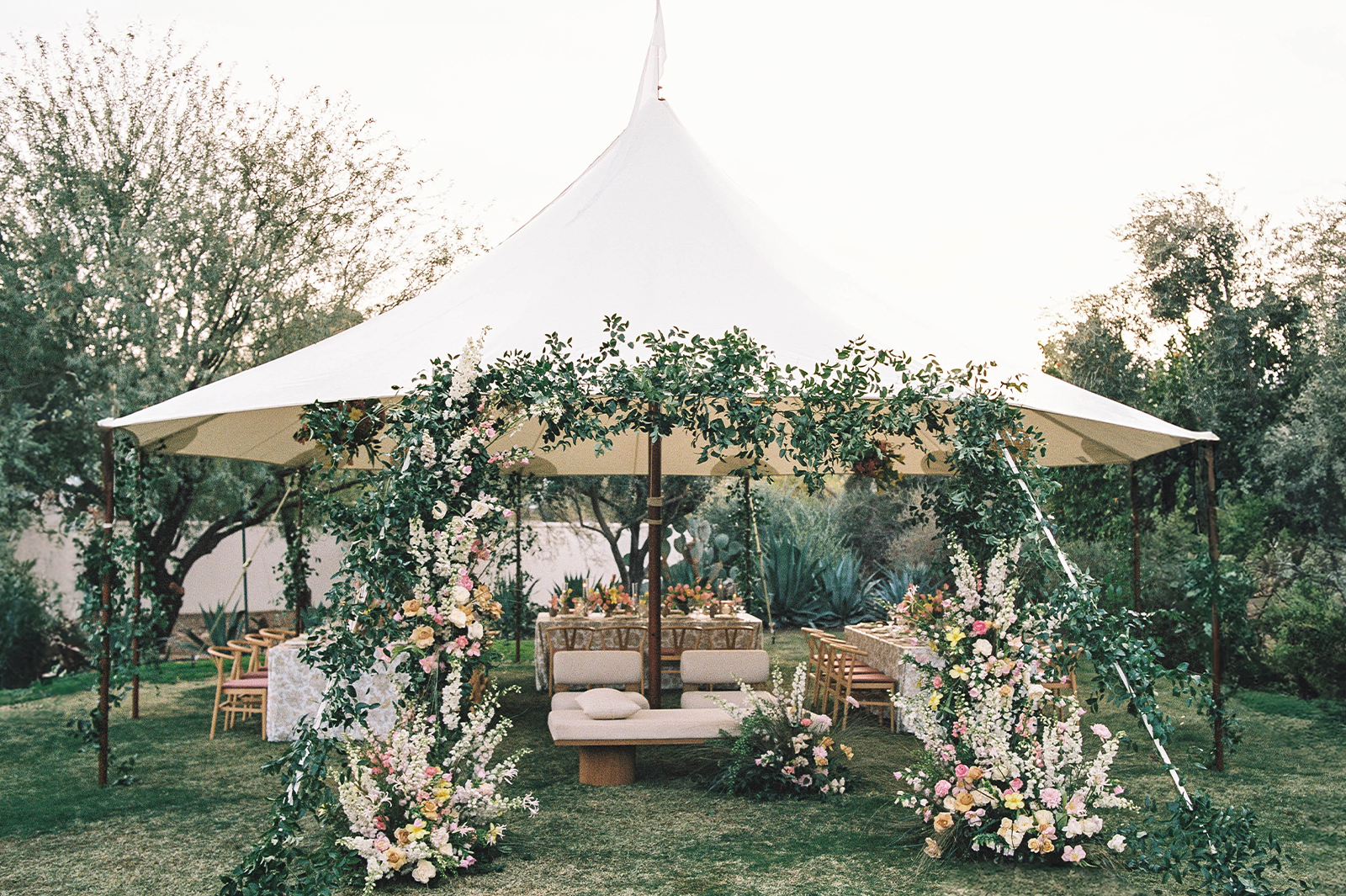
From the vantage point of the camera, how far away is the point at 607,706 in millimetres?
5812

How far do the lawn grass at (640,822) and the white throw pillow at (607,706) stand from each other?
444mm

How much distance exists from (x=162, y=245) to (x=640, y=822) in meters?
8.49

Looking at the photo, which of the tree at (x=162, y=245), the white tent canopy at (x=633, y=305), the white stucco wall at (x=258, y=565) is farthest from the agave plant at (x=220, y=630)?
the white tent canopy at (x=633, y=305)

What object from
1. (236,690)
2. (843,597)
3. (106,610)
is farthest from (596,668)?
(843,597)

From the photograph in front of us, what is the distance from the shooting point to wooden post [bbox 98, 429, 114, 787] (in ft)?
19.2

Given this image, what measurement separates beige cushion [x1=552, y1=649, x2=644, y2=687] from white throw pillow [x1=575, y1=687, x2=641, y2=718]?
96 cm

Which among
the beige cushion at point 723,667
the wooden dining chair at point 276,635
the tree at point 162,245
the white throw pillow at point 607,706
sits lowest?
the white throw pillow at point 607,706

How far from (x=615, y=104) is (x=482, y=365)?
7943 mm

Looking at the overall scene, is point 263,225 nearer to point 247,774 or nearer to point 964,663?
point 247,774

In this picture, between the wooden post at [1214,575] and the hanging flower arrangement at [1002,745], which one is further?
the wooden post at [1214,575]

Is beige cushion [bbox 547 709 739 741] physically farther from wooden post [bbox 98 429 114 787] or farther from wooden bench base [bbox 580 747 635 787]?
wooden post [bbox 98 429 114 787]

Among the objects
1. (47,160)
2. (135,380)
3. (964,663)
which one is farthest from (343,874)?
(47,160)

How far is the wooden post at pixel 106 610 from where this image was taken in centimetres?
584

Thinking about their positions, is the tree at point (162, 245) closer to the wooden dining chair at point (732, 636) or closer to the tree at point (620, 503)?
the tree at point (620, 503)
